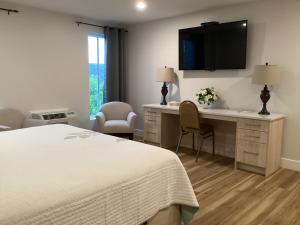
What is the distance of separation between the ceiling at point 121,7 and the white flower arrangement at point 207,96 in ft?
4.43

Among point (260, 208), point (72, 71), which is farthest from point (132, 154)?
point (72, 71)

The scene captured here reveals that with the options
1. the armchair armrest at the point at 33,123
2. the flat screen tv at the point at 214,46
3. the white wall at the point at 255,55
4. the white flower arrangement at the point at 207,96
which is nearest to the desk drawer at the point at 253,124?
the white wall at the point at 255,55

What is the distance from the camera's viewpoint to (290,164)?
3.74 metres

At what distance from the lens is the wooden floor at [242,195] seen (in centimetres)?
245

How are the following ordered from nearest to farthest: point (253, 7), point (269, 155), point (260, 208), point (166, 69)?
point (260, 208)
point (269, 155)
point (253, 7)
point (166, 69)

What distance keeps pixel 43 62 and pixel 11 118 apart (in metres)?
1.12

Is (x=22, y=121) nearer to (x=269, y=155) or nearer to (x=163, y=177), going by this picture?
(x=163, y=177)

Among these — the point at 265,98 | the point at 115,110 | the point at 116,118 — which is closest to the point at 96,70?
the point at 115,110

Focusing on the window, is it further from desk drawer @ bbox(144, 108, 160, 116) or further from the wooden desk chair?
the wooden desk chair

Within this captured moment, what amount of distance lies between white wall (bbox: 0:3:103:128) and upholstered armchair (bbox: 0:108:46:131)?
18 centimetres

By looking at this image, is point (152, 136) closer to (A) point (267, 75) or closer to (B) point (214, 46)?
(B) point (214, 46)

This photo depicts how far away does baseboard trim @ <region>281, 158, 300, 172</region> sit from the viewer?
3.68 meters

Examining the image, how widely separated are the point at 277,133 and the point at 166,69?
2.16 m

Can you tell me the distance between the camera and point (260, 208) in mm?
2646
